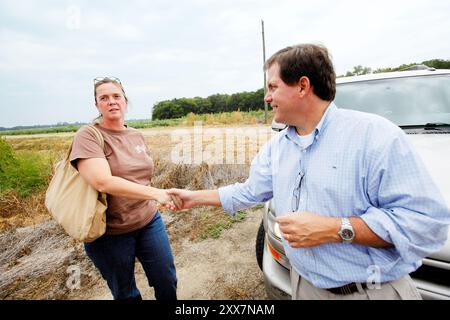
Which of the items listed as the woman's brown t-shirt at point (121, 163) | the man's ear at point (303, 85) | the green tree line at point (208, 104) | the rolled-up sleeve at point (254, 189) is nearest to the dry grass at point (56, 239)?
the woman's brown t-shirt at point (121, 163)

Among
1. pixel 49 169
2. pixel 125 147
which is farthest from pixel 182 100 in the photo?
pixel 125 147

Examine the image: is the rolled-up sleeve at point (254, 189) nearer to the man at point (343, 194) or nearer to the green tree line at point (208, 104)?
the man at point (343, 194)

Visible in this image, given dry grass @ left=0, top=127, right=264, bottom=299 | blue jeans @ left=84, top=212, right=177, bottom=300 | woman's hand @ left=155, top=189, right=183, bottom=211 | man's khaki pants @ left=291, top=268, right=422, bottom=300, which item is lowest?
dry grass @ left=0, top=127, right=264, bottom=299

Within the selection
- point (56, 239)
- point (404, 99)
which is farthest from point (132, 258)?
point (404, 99)

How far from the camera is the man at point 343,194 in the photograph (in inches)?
38.5

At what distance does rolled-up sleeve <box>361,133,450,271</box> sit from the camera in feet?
3.15

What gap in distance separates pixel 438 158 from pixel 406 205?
4.04ft

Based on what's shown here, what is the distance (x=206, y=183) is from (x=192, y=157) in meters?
1.44

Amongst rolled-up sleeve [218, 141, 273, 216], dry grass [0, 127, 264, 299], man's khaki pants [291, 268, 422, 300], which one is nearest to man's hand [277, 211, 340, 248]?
man's khaki pants [291, 268, 422, 300]

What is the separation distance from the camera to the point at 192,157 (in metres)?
6.54

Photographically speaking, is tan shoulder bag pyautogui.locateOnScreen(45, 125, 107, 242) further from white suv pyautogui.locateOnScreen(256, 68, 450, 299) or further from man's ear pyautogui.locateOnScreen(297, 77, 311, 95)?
man's ear pyautogui.locateOnScreen(297, 77, 311, 95)

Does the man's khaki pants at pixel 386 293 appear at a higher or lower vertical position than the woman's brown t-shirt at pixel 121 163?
lower

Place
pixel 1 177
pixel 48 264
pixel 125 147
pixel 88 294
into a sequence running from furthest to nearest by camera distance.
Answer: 1. pixel 1 177
2. pixel 48 264
3. pixel 88 294
4. pixel 125 147
